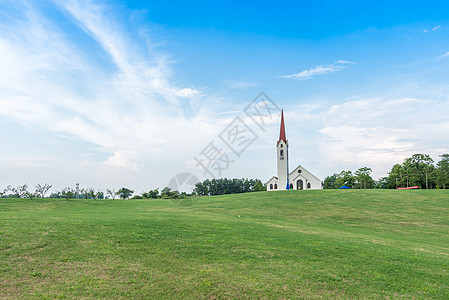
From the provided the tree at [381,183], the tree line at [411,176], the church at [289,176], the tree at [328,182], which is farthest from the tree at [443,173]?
the tree at [328,182]

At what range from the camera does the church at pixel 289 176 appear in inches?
2950

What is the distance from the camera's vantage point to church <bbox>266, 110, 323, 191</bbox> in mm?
74938

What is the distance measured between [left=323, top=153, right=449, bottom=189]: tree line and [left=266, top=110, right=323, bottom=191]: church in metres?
20.6

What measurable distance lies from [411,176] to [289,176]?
38219 mm

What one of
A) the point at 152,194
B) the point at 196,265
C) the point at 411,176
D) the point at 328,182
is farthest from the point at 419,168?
the point at 196,265

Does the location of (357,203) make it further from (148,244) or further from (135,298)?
(135,298)

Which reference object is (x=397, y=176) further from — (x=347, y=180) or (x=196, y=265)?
(x=196, y=265)

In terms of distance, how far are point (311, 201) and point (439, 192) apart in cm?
2098

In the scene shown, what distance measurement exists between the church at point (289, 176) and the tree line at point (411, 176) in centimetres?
2055

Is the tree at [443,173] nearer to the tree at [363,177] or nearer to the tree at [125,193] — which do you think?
the tree at [363,177]

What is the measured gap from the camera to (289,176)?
77125mm

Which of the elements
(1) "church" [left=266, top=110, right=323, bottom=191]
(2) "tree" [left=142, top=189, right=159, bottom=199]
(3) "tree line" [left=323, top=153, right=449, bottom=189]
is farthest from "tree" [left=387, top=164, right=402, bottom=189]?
(2) "tree" [left=142, top=189, right=159, bottom=199]

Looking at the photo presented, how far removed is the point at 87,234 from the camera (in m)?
11.4

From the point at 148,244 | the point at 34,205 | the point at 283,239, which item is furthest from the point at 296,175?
the point at 148,244
